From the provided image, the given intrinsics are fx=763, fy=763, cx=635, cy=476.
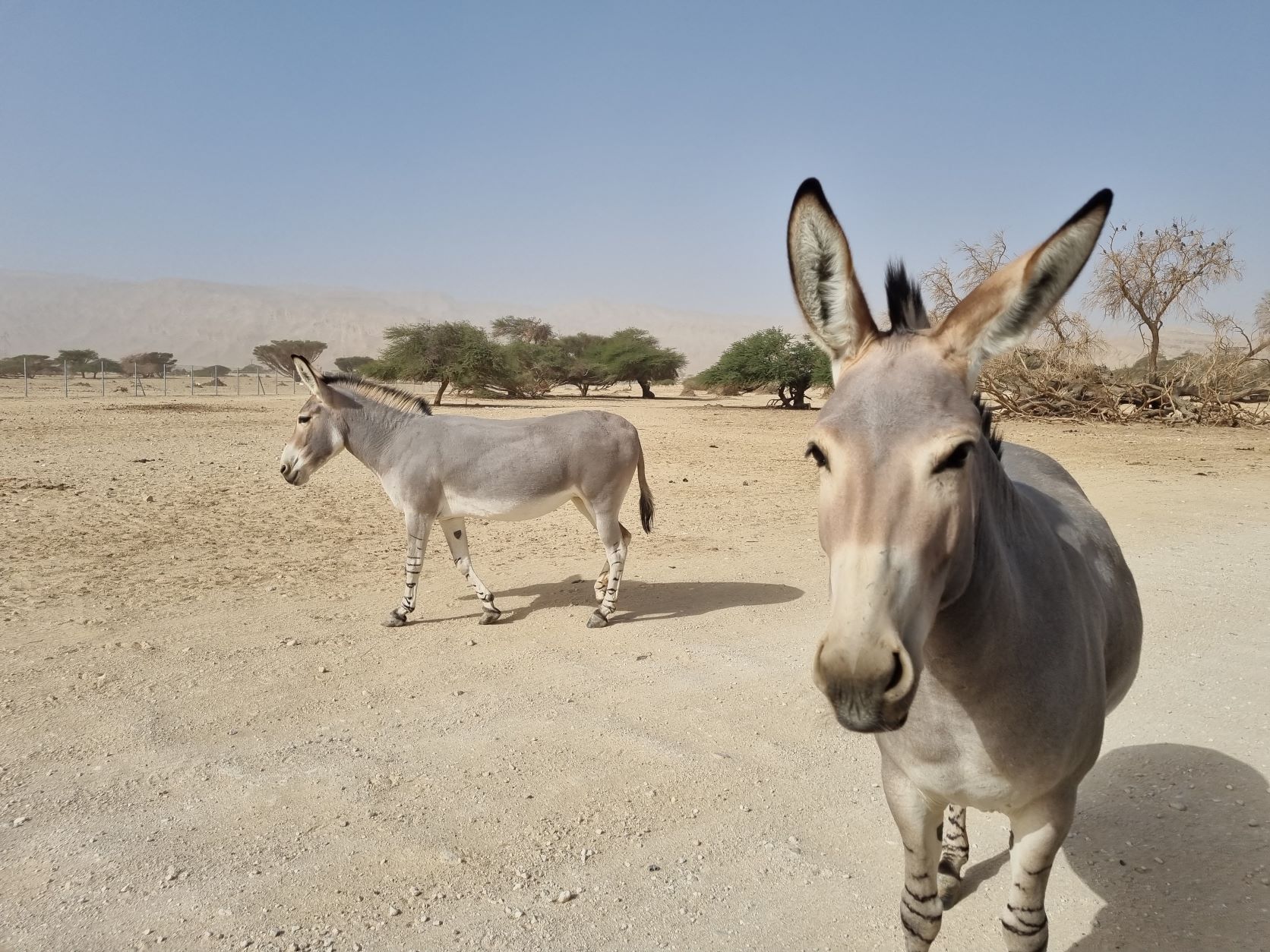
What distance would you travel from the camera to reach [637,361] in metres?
53.9

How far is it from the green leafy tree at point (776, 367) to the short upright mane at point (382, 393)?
35.2 meters

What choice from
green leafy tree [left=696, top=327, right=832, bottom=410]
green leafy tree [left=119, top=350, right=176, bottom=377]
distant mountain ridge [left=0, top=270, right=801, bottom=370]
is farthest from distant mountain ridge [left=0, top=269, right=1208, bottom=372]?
green leafy tree [left=696, top=327, right=832, bottom=410]

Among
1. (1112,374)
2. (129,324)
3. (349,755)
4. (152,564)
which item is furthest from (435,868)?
(129,324)

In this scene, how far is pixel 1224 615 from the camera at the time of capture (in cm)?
670

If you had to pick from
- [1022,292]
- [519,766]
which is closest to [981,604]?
[1022,292]

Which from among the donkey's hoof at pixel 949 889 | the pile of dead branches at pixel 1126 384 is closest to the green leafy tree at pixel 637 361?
the pile of dead branches at pixel 1126 384

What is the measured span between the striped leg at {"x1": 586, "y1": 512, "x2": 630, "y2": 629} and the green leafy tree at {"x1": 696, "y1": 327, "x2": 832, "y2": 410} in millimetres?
35087

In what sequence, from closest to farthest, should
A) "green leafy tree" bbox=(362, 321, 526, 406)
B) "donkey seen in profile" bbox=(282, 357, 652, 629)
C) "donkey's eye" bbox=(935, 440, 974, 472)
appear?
"donkey's eye" bbox=(935, 440, 974, 472) → "donkey seen in profile" bbox=(282, 357, 652, 629) → "green leafy tree" bbox=(362, 321, 526, 406)

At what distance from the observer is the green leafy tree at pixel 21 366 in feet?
200

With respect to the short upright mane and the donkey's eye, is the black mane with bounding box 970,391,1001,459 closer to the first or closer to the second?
the donkey's eye

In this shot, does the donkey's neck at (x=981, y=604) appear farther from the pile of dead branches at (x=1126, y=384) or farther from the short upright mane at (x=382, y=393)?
the pile of dead branches at (x=1126, y=384)

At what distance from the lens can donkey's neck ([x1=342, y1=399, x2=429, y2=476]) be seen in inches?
305

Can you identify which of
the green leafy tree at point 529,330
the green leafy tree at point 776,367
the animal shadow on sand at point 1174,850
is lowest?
the animal shadow on sand at point 1174,850

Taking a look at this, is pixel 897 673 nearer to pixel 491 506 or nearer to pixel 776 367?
pixel 491 506
